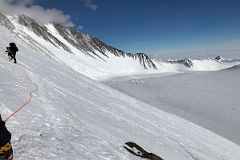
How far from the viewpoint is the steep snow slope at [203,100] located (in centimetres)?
4072

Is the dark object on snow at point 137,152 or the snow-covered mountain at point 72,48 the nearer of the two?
the dark object on snow at point 137,152

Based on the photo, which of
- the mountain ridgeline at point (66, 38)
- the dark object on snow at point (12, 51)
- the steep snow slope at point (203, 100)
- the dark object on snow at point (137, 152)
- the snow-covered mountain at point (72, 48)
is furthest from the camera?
the mountain ridgeline at point (66, 38)

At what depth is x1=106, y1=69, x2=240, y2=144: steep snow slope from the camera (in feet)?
134

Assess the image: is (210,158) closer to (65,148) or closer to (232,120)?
(65,148)

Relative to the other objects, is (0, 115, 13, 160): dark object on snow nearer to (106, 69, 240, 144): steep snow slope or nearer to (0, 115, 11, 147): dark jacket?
(0, 115, 11, 147): dark jacket

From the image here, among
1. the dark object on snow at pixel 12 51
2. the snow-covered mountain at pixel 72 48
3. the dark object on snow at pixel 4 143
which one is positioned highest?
the snow-covered mountain at pixel 72 48

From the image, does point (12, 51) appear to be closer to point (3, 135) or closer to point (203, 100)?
point (3, 135)

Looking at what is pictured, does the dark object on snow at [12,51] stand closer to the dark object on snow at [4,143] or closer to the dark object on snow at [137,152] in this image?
the dark object on snow at [137,152]

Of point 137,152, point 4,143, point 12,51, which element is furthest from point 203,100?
point 4,143

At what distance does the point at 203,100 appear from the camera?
5350 cm

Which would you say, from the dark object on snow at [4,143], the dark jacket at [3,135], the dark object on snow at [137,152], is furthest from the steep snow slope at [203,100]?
the dark jacket at [3,135]

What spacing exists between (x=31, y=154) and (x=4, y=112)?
4.63m

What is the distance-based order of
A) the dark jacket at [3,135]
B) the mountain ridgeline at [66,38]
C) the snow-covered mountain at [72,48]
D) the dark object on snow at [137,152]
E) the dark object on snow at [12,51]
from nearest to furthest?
the dark jacket at [3,135] → the dark object on snow at [137,152] → the dark object on snow at [12,51] → the snow-covered mountain at [72,48] → the mountain ridgeline at [66,38]

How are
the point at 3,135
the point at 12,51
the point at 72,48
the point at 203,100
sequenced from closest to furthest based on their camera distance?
1. the point at 3,135
2. the point at 12,51
3. the point at 203,100
4. the point at 72,48
